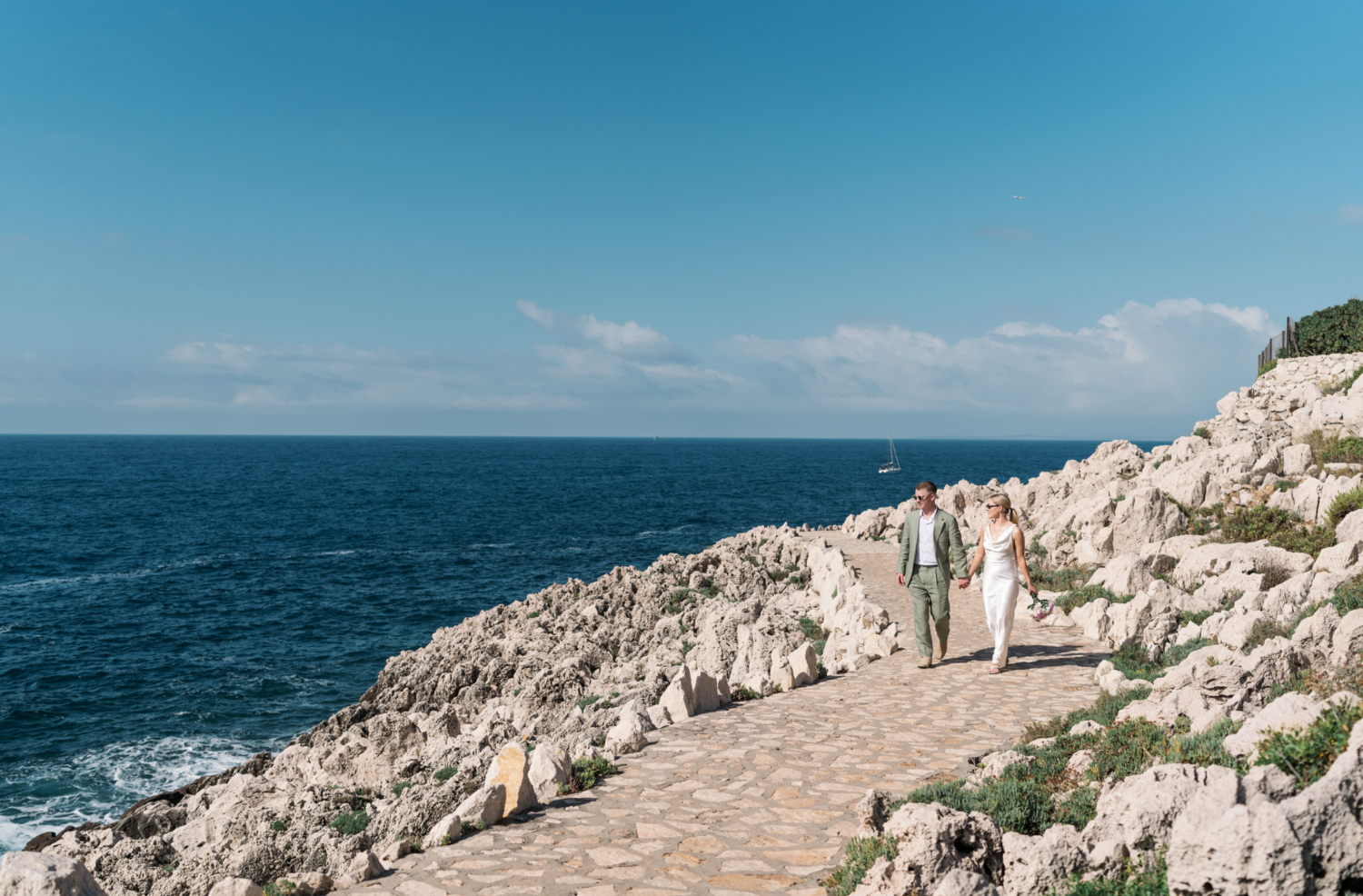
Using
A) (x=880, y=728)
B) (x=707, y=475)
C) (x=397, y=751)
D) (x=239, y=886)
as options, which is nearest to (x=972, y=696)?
(x=880, y=728)

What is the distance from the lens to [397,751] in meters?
16.0

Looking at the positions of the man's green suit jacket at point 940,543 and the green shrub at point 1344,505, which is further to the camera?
the green shrub at point 1344,505

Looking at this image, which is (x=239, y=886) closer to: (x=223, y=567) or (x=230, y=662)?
(x=230, y=662)

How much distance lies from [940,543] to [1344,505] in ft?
30.7

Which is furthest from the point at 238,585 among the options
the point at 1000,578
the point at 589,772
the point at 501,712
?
the point at 1000,578

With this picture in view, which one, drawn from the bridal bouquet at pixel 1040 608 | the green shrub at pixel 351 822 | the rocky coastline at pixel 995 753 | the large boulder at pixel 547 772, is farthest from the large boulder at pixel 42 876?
the bridal bouquet at pixel 1040 608

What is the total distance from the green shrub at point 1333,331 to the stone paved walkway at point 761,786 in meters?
24.4

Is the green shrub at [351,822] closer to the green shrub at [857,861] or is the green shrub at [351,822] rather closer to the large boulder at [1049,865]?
the green shrub at [857,861]

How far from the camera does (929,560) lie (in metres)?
11.7

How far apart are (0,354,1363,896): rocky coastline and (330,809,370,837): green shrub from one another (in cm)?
4

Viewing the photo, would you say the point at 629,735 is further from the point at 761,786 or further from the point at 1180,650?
the point at 1180,650

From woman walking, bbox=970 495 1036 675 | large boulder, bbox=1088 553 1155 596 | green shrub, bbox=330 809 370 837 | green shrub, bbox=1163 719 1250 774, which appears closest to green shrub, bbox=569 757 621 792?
green shrub, bbox=330 809 370 837

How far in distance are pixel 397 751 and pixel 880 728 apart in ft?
34.9

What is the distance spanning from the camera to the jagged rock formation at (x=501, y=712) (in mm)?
8234
